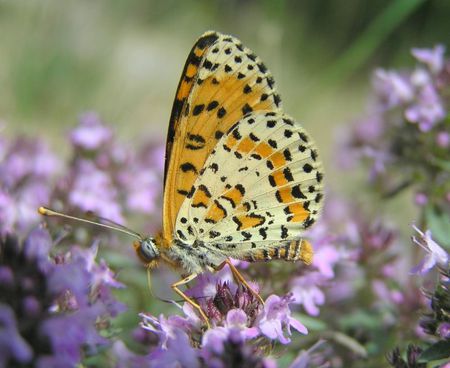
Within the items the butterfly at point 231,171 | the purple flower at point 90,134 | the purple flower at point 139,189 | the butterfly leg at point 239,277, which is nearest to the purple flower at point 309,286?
the butterfly at point 231,171

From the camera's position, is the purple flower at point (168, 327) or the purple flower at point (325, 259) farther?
the purple flower at point (325, 259)

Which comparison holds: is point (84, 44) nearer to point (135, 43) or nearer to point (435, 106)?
point (135, 43)

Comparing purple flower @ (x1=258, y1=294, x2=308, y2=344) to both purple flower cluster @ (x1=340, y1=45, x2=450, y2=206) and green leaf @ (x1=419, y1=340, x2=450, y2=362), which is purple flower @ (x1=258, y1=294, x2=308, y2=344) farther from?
purple flower cluster @ (x1=340, y1=45, x2=450, y2=206)

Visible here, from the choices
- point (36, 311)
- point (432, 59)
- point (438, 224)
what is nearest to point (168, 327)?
point (36, 311)

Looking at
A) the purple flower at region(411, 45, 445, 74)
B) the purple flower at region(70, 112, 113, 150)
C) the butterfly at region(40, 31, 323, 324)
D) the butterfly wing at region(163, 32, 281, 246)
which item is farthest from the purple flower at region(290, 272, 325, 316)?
the purple flower at region(70, 112, 113, 150)

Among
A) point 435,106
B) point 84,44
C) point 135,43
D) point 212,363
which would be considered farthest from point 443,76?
point 135,43

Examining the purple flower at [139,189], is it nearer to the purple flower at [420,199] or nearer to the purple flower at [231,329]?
the purple flower at [420,199]
